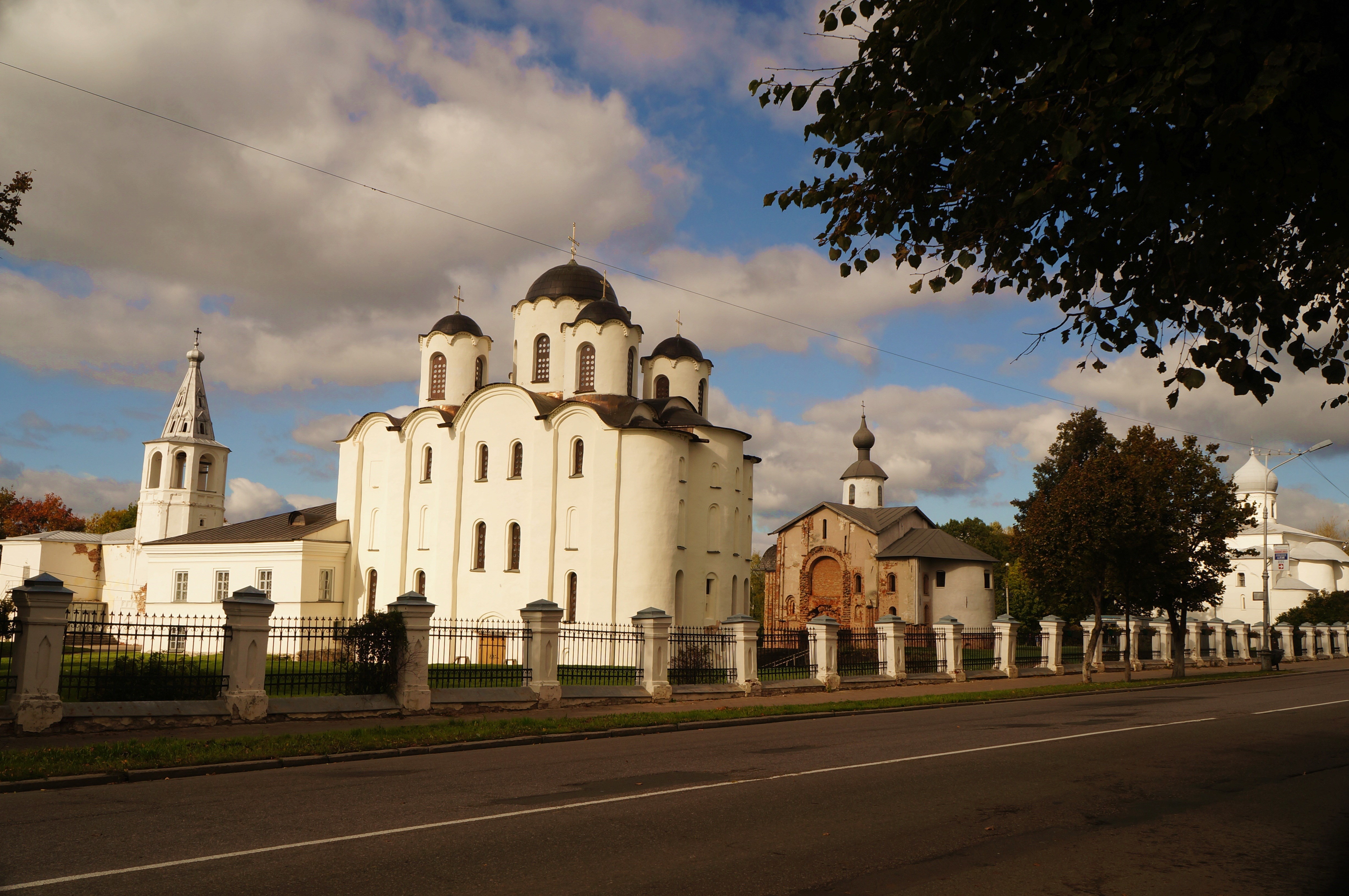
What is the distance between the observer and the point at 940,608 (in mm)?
55312

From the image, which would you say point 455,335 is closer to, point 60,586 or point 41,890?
point 60,586

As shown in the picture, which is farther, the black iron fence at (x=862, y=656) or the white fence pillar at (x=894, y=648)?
the white fence pillar at (x=894, y=648)

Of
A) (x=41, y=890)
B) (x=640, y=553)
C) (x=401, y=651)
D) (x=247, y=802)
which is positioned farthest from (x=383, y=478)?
(x=41, y=890)

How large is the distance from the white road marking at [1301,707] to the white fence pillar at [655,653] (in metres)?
10.2

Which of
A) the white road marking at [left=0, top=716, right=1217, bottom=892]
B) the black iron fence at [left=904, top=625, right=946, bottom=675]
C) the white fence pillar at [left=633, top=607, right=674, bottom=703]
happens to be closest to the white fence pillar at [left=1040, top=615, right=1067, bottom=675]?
the black iron fence at [left=904, top=625, right=946, bottom=675]

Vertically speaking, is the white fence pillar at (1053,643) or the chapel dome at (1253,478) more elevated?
the chapel dome at (1253,478)

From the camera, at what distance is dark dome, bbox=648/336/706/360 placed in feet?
148

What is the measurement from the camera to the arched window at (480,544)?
3956cm

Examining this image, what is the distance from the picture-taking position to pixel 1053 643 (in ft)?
99.1

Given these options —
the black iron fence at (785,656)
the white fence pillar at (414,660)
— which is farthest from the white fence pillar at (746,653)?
the white fence pillar at (414,660)

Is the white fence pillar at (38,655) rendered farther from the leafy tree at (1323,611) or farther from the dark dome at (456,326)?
the leafy tree at (1323,611)

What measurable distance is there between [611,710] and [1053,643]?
17.9 m

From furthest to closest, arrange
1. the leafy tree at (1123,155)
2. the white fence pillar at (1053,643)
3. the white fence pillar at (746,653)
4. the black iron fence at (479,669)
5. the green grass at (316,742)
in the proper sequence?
the white fence pillar at (1053,643), the white fence pillar at (746,653), the black iron fence at (479,669), the green grass at (316,742), the leafy tree at (1123,155)

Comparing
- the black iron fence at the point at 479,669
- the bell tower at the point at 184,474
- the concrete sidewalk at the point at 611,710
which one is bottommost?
the concrete sidewalk at the point at 611,710
